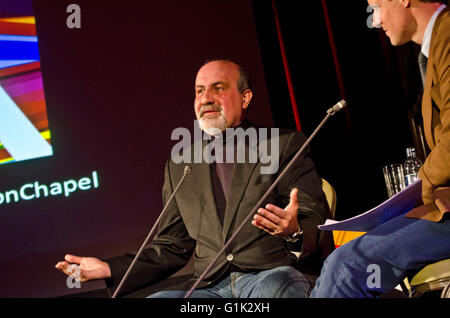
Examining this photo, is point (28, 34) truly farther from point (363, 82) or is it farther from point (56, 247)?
point (363, 82)

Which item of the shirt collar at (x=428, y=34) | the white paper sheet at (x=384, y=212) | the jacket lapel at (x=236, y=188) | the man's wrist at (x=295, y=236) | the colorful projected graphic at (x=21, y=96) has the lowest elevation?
the man's wrist at (x=295, y=236)

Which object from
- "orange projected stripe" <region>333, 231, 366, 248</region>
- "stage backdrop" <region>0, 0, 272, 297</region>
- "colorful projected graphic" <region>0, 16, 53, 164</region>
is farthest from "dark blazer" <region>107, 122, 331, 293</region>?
"colorful projected graphic" <region>0, 16, 53, 164</region>

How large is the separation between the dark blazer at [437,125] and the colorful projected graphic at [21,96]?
3.37 metres

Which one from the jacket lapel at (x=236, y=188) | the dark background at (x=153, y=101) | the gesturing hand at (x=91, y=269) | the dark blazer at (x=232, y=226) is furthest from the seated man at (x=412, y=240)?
the dark background at (x=153, y=101)

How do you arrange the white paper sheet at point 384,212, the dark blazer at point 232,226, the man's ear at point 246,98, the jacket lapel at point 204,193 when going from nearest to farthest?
the white paper sheet at point 384,212, the dark blazer at point 232,226, the jacket lapel at point 204,193, the man's ear at point 246,98

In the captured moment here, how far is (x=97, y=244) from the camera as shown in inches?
167

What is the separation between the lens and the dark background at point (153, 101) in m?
3.91

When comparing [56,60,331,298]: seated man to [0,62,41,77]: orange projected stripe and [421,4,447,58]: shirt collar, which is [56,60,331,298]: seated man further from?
[0,62,41,77]: orange projected stripe

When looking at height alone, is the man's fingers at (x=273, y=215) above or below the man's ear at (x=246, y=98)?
below

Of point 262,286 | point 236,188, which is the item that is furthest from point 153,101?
point 262,286

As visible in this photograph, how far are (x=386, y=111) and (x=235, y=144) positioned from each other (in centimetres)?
197

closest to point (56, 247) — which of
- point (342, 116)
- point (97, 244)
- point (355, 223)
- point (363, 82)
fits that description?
point (97, 244)

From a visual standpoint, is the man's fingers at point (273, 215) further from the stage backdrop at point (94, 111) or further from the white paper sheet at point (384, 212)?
the stage backdrop at point (94, 111)

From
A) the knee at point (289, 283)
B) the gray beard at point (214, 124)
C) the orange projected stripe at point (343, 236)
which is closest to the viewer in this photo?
the knee at point (289, 283)
